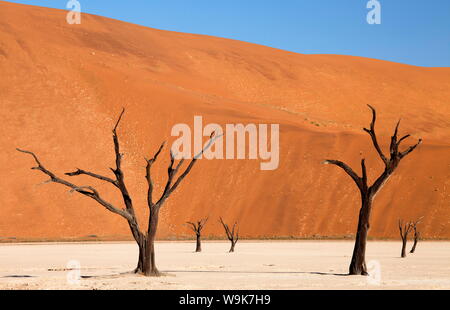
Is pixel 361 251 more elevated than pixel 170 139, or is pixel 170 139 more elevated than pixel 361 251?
pixel 170 139

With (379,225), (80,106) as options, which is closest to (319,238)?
(379,225)

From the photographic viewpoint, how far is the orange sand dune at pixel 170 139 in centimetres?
6256

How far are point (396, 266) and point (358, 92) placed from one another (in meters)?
82.1

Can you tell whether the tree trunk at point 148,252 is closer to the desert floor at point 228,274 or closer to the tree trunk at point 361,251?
the desert floor at point 228,274

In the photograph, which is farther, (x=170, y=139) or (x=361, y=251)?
(x=170, y=139)

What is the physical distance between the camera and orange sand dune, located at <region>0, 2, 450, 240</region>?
205ft

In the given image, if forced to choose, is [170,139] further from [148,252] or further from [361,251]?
[148,252]

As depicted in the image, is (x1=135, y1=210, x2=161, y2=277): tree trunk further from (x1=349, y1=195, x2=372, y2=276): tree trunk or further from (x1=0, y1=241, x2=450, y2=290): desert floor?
(x1=349, y1=195, x2=372, y2=276): tree trunk

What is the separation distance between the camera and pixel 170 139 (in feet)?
244

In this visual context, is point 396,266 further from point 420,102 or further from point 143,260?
point 420,102

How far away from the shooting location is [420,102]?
352ft

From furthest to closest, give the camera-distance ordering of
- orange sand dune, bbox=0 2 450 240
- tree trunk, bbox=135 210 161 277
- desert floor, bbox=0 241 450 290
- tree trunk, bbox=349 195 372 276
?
orange sand dune, bbox=0 2 450 240
tree trunk, bbox=349 195 372 276
tree trunk, bbox=135 210 161 277
desert floor, bbox=0 241 450 290

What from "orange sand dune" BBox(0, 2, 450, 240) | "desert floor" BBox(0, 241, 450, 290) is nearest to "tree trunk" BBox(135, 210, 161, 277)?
"desert floor" BBox(0, 241, 450, 290)

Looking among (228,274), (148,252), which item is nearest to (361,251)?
(228,274)
